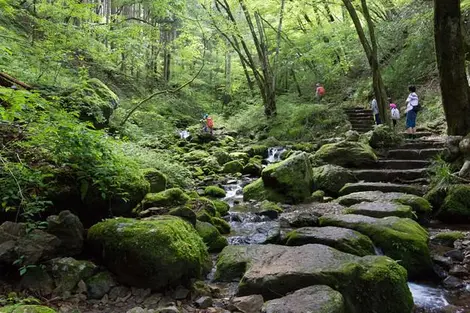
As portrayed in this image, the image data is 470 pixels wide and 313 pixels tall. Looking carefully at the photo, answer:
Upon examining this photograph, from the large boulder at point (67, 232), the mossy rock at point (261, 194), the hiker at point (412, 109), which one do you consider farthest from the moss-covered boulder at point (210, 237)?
the hiker at point (412, 109)

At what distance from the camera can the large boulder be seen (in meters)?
3.77

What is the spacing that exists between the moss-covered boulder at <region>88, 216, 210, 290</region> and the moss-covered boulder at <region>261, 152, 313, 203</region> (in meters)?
4.98

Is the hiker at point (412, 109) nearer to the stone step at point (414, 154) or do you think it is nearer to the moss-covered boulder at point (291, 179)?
the stone step at point (414, 154)

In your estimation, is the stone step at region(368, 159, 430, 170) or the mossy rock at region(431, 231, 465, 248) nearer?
the mossy rock at region(431, 231, 465, 248)

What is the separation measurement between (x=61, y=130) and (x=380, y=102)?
37.0 feet

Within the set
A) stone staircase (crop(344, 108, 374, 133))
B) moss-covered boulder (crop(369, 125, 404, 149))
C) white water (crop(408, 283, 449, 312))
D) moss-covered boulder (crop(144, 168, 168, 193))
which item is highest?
stone staircase (crop(344, 108, 374, 133))

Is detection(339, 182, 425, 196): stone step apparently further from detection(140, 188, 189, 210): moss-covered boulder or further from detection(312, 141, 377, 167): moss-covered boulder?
detection(140, 188, 189, 210): moss-covered boulder

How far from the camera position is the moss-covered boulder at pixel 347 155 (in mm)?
9914

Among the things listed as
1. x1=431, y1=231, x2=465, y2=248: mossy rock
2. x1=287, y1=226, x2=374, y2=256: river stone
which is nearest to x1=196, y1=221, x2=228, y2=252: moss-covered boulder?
x1=287, y1=226, x2=374, y2=256: river stone

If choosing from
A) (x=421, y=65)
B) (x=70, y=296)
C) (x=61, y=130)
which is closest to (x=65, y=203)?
(x=61, y=130)

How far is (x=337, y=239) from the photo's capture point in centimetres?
466

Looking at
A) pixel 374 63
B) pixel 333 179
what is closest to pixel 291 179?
pixel 333 179

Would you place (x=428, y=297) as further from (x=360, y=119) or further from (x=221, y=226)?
(x=360, y=119)

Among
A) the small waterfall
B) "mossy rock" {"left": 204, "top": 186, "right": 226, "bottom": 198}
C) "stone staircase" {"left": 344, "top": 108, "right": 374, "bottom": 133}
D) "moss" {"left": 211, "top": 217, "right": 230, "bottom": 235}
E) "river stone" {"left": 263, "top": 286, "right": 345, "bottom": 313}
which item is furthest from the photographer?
"stone staircase" {"left": 344, "top": 108, "right": 374, "bottom": 133}
